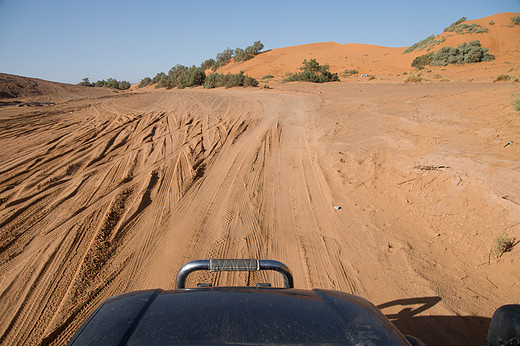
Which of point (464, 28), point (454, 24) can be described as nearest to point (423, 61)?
point (464, 28)

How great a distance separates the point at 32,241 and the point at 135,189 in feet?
6.57

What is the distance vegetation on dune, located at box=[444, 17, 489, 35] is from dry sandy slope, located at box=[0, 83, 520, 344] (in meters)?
32.5

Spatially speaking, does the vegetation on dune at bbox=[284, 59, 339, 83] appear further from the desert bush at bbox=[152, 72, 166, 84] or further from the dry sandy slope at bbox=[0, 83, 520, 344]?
the desert bush at bbox=[152, 72, 166, 84]

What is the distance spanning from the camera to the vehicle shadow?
272cm

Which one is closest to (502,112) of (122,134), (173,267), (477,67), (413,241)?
(413,241)

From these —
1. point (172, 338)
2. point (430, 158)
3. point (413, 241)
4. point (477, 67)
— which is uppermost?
point (477, 67)

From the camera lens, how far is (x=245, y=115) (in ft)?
42.4

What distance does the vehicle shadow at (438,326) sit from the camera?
2.72 metres

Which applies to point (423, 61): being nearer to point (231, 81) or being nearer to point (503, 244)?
point (231, 81)

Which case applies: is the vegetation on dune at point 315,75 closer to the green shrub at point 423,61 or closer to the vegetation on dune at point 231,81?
the vegetation on dune at point 231,81

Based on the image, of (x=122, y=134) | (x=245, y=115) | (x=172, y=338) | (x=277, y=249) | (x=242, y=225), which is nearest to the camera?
(x=172, y=338)

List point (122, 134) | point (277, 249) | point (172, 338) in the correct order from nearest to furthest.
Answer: point (172, 338), point (277, 249), point (122, 134)

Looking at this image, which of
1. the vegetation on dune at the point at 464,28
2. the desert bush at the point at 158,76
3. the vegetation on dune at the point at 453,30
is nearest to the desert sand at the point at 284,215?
the vegetation on dune at the point at 453,30

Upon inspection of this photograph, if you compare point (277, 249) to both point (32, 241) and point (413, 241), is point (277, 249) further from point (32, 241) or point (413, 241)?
point (32, 241)
